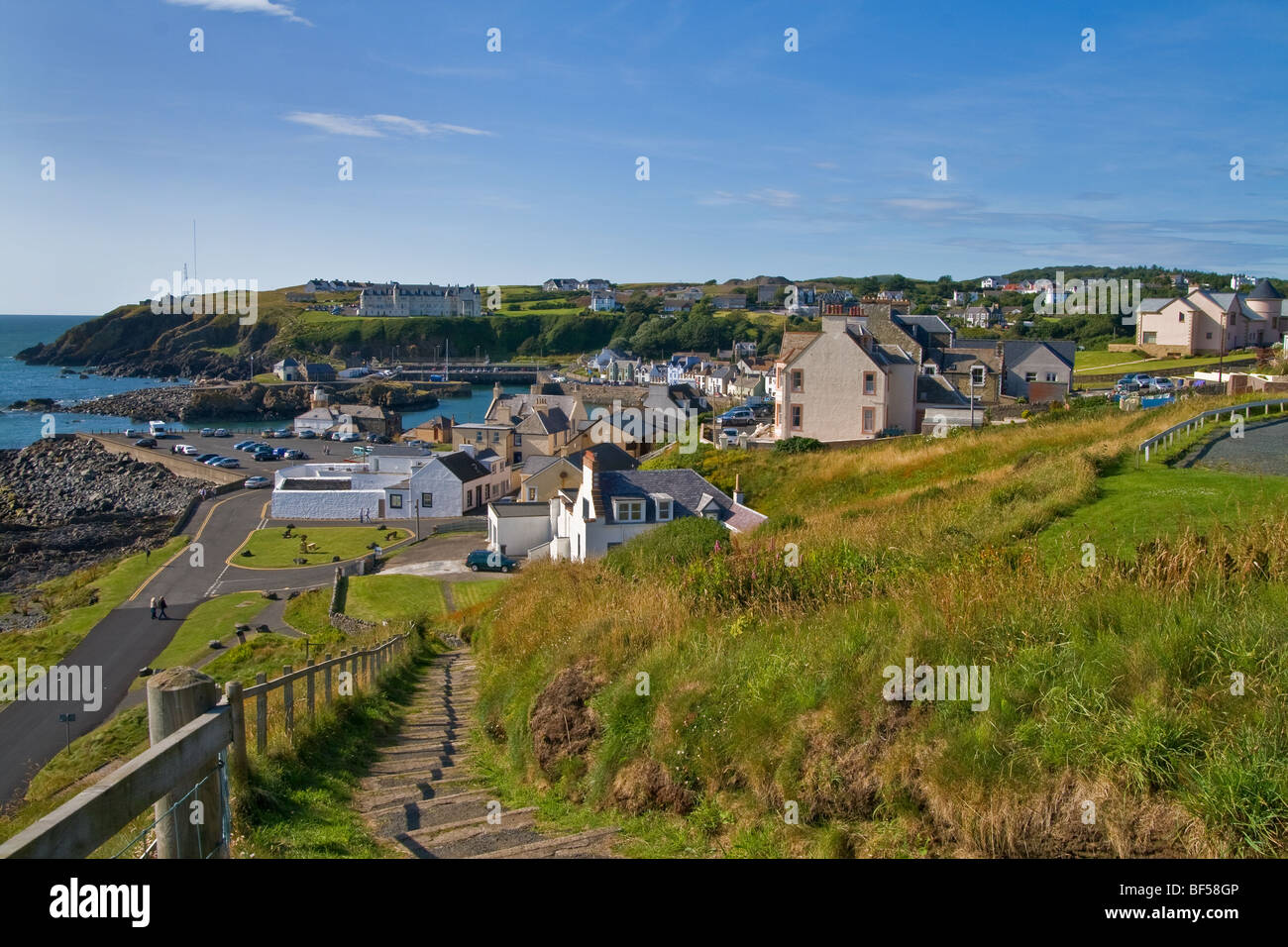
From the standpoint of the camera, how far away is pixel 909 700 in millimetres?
7246

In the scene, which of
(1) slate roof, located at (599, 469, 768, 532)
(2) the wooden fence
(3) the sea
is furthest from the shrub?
(3) the sea

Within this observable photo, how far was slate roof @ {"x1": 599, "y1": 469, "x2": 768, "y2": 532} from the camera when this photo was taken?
112 ft

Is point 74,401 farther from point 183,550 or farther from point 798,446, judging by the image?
point 798,446

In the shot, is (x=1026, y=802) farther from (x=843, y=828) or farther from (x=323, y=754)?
(x=323, y=754)

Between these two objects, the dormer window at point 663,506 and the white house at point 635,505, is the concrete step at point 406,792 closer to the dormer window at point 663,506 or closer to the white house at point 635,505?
the white house at point 635,505

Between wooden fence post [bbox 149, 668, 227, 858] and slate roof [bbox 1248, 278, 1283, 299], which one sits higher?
slate roof [bbox 1248, 278, 1283, 299]

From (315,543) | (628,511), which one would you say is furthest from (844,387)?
(315,543)

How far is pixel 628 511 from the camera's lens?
34.3 m

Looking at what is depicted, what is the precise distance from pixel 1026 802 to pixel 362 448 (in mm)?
89813

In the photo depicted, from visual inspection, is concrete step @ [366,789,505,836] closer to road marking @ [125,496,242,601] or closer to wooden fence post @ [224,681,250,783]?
wooden fence post @ [224,681,250,783]

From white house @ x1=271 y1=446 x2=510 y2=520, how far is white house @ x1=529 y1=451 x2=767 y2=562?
26.0 meters

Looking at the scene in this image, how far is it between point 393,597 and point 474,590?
10.6 ft

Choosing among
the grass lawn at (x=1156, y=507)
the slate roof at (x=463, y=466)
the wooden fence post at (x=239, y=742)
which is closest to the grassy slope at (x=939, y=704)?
the grass lawn at (x=1156, y=507)

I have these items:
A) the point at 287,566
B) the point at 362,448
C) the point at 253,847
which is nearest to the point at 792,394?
the point at 287,566
